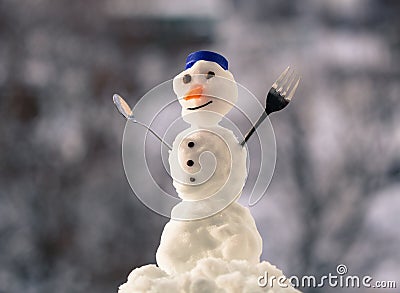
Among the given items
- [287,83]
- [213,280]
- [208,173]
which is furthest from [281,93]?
[213,280]

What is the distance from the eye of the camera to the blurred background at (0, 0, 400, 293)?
5.74 feet

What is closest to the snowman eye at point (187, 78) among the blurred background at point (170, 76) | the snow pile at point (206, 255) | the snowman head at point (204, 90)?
the snowman head at point (204, 90)

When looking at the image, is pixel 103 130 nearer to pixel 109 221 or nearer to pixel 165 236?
pixel 109 221

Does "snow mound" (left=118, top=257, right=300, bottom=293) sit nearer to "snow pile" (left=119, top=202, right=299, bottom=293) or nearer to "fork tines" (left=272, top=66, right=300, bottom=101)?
"snow pile" (left=119, top=202, right=299, bottom=293)

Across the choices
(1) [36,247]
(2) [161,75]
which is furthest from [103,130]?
(1) [36,247]

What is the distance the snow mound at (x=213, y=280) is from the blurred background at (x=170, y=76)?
1092 millimetres

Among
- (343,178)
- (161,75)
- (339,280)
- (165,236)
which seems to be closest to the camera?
(165,236)

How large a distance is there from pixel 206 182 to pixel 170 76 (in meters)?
1.18

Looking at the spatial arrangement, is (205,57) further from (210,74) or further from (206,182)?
(206,182)

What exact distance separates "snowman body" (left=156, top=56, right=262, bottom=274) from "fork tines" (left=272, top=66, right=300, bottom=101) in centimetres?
5

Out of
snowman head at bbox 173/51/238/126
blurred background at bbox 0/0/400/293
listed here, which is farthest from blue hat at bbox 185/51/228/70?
blurred background at bbox 0/0/400/293

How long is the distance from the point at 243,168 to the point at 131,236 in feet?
3.65

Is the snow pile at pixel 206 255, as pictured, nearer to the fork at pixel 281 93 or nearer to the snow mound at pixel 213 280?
the snow mound at pixel 213 280

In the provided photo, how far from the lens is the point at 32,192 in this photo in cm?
179
